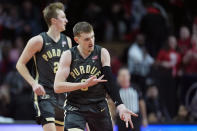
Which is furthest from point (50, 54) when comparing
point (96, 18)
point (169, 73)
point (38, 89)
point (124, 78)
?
point (96, 18)

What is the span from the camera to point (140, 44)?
12.9 metres

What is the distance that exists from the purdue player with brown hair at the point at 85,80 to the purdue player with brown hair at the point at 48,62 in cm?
88

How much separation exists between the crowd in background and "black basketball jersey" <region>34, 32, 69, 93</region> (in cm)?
352

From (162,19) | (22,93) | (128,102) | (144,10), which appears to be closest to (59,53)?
(128,102)

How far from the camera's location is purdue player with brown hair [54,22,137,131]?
6.43m

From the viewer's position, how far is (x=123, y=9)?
1505 cm

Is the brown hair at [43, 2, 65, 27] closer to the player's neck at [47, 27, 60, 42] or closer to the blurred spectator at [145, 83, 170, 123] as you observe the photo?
the player's neck at [47, 27, 60, 42]

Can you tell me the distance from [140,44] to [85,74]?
6.52 m

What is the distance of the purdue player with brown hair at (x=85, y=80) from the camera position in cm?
643

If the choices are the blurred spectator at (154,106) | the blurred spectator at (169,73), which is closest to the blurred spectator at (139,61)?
the blurred spectator at (169,73)

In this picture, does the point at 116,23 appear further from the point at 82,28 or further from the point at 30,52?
the point at 82,28

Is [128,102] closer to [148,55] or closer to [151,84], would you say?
[151,84]

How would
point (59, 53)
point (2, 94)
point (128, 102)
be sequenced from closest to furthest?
1. point (59, 53)
2. point (128, 102)
3. point (2, 94)

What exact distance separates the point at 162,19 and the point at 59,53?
6423 mm
